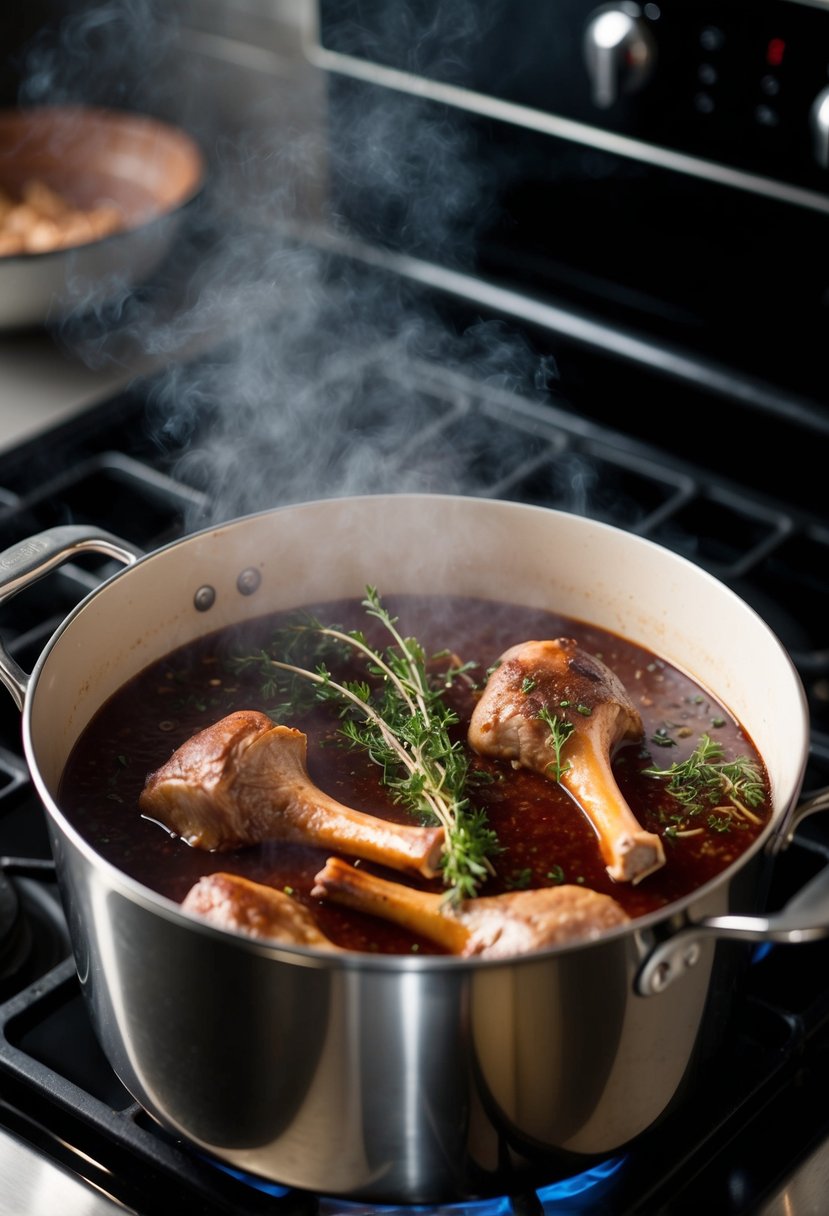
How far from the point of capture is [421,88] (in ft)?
5.90

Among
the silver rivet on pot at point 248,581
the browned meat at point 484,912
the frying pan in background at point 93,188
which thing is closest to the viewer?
the browned meat at point 484,912

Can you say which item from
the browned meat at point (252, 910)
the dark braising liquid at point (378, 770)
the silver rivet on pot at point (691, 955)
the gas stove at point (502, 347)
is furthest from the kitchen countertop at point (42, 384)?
the silver rivet on pot at point (691, 955)

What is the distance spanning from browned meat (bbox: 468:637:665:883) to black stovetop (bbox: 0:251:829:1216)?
0.66ft

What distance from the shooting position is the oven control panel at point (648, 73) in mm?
1485

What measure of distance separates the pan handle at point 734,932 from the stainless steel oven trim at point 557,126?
940 millimetres

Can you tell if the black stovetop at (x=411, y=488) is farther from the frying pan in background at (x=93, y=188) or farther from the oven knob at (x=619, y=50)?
the oven knob at (x=619, y=50)

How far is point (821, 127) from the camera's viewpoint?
1.45m

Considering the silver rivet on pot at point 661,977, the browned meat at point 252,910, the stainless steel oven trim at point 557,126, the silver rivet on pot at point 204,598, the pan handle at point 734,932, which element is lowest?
the silver rivet on pot at point 204,598

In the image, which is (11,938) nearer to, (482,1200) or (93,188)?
(482,1200)

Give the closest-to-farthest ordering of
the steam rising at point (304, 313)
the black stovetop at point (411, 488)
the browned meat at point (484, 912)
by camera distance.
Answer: the browned meat at point (484, 912), the black stovetop at point (411, 488), the steam rising at point (304, 313)

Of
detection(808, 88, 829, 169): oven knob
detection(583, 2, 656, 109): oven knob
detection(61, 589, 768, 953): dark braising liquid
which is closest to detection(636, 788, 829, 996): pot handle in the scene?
detection(61, 589, 768, 953): dark braising liquid

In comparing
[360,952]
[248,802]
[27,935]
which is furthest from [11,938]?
[360,952]

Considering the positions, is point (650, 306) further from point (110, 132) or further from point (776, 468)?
point (110, 132)

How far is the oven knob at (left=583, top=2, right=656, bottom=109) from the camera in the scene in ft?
5.03
